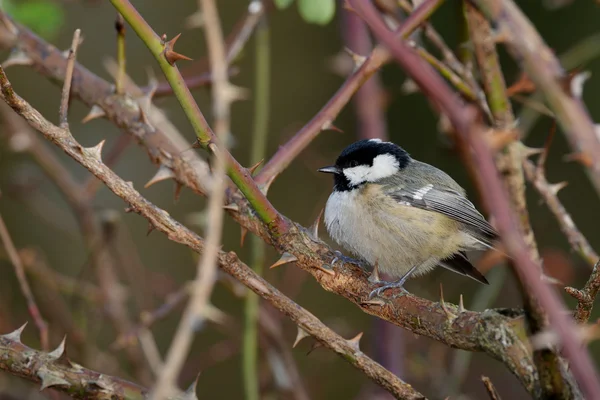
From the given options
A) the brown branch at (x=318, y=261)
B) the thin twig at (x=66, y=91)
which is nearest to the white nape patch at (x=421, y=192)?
the brown branch at (x=318, y=261)

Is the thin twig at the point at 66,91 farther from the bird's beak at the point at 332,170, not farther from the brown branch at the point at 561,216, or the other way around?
the brown branch at the point at 561,216

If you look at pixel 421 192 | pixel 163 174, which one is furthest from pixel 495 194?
pixel 421 192

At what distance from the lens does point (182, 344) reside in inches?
31.9

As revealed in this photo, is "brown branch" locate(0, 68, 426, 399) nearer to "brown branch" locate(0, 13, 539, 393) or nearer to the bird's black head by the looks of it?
"brown branch" locate(0, 13, 539, 393)

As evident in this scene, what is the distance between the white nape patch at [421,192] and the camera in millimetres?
3295

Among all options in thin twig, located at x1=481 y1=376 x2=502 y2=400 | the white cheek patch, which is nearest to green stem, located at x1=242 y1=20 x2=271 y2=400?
the white cheek patch

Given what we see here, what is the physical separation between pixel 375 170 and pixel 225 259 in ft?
5.59

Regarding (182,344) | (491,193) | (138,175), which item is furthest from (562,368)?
(138,175)

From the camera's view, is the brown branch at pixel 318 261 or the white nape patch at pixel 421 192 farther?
the white nape patch at pixel 421 192

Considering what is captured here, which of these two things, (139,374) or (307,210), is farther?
(307,210)

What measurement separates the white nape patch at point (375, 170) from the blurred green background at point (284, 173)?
42.7 inches

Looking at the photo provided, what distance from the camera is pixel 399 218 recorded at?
320 centimetres

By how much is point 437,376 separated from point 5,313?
2401mm

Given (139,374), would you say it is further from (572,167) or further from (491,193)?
(572,167)
